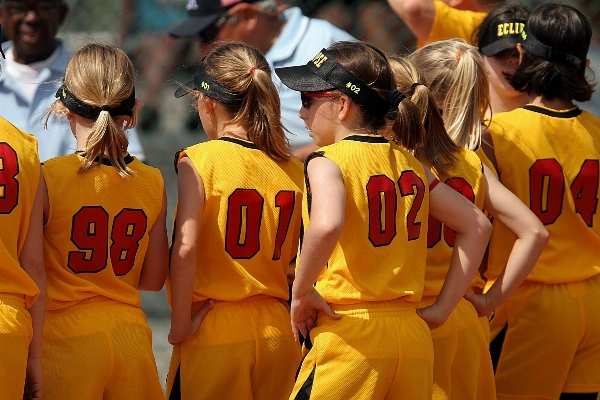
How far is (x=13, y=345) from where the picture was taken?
2754 mm

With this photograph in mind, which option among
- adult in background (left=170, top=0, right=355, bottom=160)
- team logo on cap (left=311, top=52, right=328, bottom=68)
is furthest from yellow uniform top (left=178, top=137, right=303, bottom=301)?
adult in background (left=170, top=0, right=355, bottom=160)

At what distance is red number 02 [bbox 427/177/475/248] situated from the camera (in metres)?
3.31

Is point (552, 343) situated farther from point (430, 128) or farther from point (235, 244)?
point (235, 244)

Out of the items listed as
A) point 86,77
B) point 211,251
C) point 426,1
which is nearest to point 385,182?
point 211,251

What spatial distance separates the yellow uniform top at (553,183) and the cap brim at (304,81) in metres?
0.97

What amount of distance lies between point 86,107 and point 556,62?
72.0 inches

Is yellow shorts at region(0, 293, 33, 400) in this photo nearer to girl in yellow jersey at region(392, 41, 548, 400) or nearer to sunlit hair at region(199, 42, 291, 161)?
sunlit hair at region(199, 42, 291, 161)

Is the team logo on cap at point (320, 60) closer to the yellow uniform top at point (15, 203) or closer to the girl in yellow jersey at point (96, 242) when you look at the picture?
the girl in yellow jersey at point (96, 242)

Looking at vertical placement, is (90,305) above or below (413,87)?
below

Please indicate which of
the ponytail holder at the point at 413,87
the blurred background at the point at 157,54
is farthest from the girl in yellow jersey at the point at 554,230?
the blurred background at the point at 157,54

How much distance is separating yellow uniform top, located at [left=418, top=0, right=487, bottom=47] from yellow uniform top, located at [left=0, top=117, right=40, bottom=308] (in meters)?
2.47

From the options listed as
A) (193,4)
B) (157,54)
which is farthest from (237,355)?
(157,54)

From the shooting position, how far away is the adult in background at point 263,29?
15.8 ft

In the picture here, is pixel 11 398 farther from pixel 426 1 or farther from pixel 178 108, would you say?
pixel 178 108
